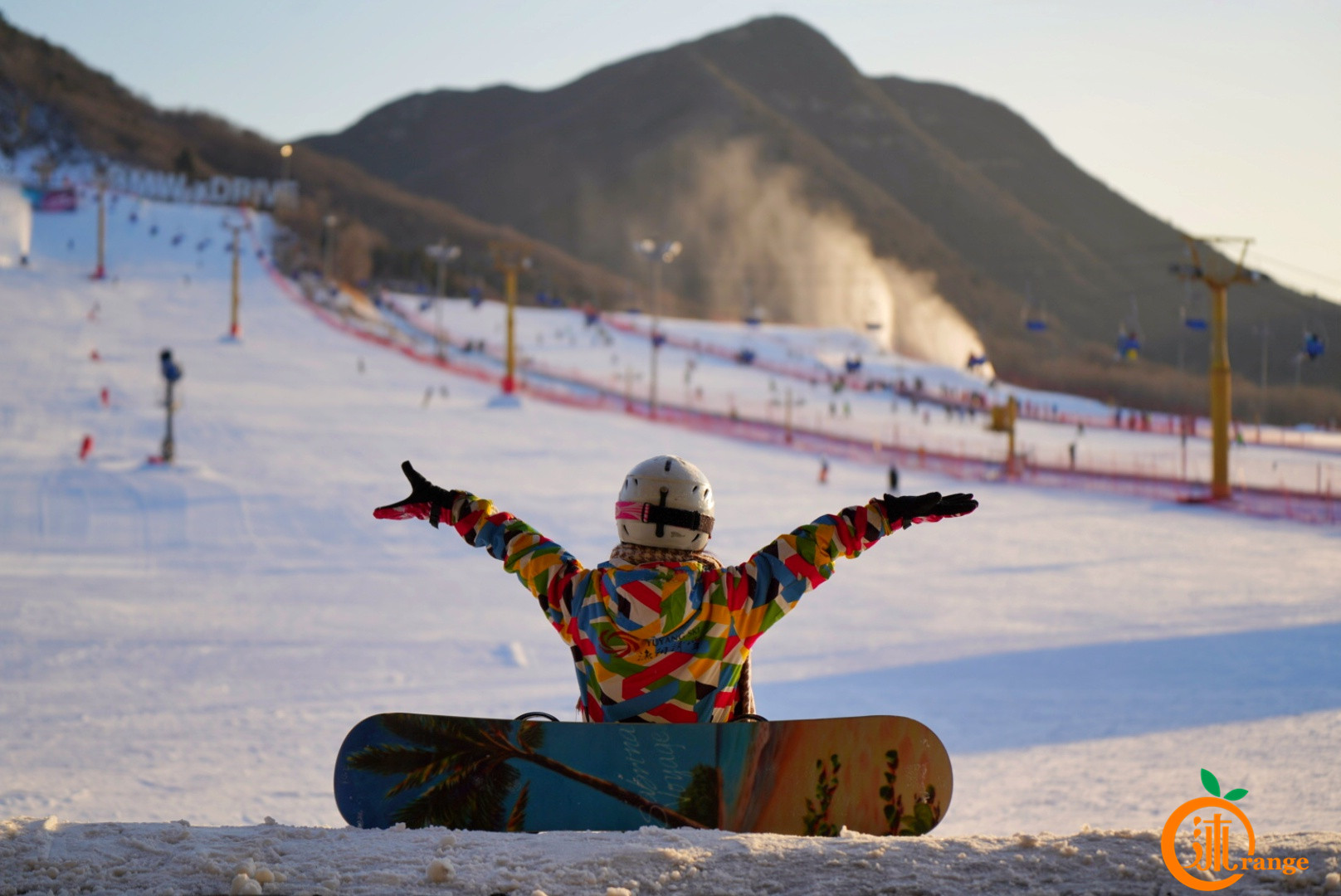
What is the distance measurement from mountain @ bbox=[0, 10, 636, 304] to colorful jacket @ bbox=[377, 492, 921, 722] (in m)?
80.5

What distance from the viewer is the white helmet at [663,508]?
310 centimetres

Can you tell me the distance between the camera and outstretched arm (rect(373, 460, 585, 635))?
3.22 m

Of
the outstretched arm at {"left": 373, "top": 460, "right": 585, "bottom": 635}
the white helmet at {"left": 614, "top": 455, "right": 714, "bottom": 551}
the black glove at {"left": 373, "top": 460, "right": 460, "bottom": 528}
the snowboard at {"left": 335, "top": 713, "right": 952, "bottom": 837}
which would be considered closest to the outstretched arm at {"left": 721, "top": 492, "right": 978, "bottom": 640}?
the white helmet at {"left": 614, "top": 455, "right": 714, "bottom": 551}

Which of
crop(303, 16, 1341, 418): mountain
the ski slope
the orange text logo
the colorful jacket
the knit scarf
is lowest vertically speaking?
the ski slope

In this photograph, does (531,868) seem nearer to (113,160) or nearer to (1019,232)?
(113,160)

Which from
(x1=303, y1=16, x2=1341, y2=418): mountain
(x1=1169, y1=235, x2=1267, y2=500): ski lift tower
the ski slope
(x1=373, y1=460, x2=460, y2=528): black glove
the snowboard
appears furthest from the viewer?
(x1=303, y1=16, x2=1341, y2=418): mountain

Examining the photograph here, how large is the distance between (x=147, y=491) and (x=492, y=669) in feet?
35.7

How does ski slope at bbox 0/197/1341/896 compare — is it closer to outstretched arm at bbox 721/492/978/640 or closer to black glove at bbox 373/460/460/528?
outstretched arm at bbox 721/492/978/640

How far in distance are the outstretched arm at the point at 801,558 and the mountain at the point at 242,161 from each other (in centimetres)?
8056

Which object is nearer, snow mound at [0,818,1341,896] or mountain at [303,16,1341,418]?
snow mound at [0,818,1341,896]

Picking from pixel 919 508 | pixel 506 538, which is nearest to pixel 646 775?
pixel 506 538

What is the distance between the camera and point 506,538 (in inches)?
131

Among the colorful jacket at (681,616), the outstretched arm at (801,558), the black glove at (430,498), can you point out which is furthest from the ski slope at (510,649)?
the black glove at (430,498)

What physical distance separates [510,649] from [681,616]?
7.35m
